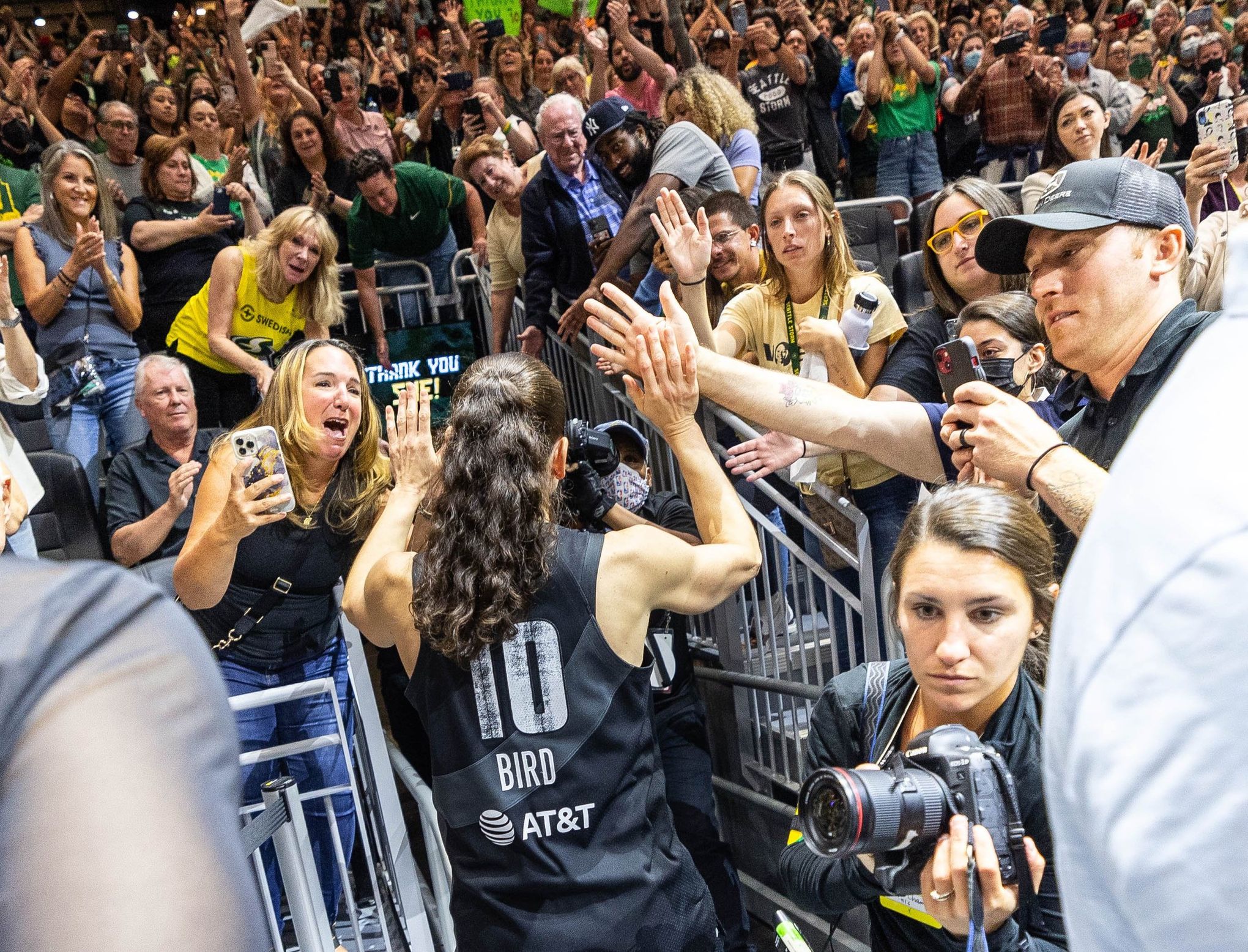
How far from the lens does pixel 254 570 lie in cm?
333

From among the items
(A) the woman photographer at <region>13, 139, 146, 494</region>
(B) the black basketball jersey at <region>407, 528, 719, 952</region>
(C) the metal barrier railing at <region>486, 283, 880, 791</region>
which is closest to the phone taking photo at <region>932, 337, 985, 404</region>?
(B) the black basketball jersey at <region>407, 528, 719, 952</region>

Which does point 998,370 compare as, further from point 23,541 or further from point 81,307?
point 81,307

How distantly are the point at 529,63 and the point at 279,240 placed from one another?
4.74 metres

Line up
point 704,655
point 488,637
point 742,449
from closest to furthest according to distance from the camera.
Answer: point 488,637
point 742,449
point 704,655

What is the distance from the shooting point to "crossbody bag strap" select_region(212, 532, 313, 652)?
332 centimetres

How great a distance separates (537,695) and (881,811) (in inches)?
35.6

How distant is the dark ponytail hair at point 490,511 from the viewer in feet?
7.41

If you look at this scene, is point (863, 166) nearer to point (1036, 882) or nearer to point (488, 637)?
point (488, 637)

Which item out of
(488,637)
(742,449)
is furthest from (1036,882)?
(742,449)

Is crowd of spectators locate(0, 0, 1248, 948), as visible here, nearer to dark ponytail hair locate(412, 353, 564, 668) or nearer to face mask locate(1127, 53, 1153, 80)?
face mask locate(1127, 53, 1153, 80)

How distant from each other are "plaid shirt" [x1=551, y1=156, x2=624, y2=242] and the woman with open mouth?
1.14 metres

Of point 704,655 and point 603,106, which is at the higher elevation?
point 603,106

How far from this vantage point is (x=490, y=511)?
233cm

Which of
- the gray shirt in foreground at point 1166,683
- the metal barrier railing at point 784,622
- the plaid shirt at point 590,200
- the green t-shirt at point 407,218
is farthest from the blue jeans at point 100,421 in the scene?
the gray shirt in foreground at point 1166,683
